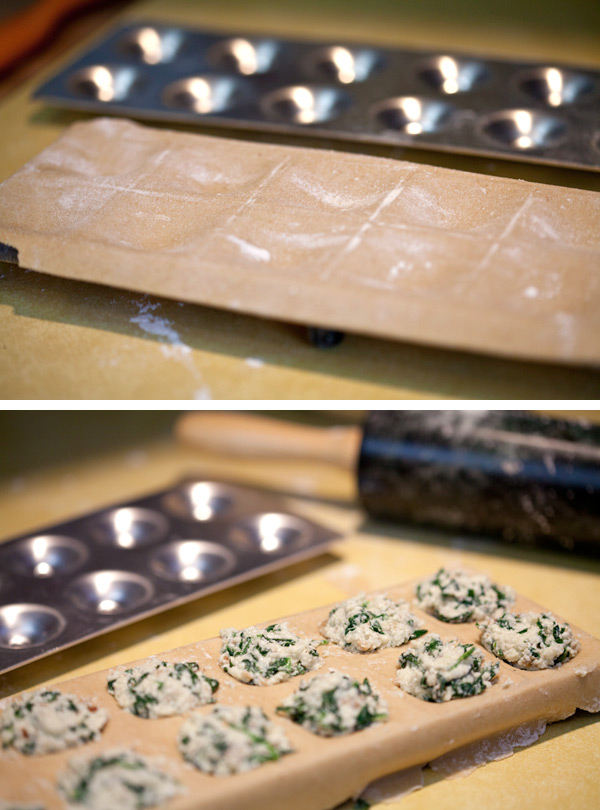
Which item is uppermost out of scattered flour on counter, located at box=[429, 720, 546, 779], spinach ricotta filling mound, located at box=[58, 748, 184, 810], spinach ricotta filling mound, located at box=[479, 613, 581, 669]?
spinach ricotta filling mound, located at box=[479, 613, 581, 669]

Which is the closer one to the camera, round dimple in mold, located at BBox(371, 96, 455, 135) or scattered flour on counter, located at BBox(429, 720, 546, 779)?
scattered flour on counter, located at BBox(429, 720, 546, 779)

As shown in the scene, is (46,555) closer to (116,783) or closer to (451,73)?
(116,783)

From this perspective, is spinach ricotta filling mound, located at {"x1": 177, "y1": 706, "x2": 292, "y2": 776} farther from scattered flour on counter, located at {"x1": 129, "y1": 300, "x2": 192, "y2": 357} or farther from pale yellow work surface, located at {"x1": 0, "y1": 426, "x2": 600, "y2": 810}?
scattered flour on counter, located at {"x1": 129, "y1": 300, "x2": 192, "y2": 357}

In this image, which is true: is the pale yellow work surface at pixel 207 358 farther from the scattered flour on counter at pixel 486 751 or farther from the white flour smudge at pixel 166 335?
the scattered flour on counter at pixel 486 751

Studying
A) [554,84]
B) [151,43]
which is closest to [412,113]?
[554,84]

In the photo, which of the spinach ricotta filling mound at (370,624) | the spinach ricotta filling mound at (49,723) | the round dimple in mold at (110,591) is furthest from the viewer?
the round dimple in mold at (110,591)

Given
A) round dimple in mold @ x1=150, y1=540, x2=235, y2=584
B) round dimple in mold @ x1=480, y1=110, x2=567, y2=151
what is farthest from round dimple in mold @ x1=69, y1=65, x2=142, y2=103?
round dimple in mold @ x1=150, y1=540, x2=235, y2=584

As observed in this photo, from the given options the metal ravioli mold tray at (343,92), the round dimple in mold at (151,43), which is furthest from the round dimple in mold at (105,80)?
the round dimple in mold at (151,43)
